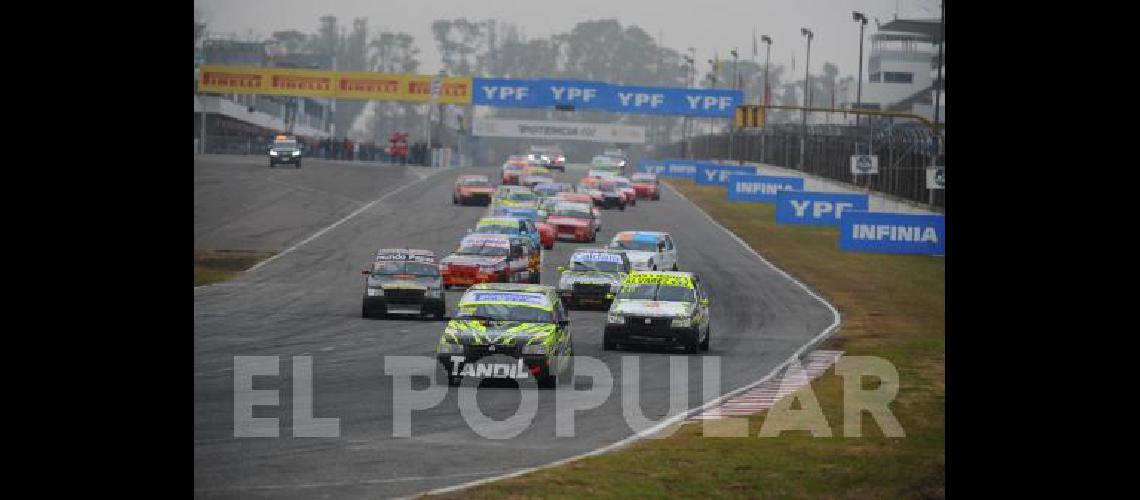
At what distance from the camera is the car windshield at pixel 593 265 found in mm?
42688

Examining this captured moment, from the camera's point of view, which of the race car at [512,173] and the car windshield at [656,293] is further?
the race car at [512,173]

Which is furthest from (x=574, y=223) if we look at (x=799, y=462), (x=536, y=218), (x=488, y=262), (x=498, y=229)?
(x=799, y=462)

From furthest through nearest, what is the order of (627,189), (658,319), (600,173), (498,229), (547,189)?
(600,173) < (627,189) < (547,189) < (498,229) < (658,319)

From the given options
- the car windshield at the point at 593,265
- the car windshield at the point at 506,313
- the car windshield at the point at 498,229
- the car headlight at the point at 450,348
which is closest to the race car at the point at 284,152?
the car windshield at the point at 498,229

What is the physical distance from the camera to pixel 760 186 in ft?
295

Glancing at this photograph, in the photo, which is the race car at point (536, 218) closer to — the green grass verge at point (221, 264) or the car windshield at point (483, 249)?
the green grass verge at point (221, 264)

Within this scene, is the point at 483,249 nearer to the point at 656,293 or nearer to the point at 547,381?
the point at 656,293

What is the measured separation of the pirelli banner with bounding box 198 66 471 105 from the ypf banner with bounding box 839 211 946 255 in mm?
54864

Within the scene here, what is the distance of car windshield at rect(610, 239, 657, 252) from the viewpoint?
4900 centimetres

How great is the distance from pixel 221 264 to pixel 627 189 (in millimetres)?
35517

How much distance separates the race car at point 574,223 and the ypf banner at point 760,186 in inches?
1021

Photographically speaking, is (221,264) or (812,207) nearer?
(221,264)
